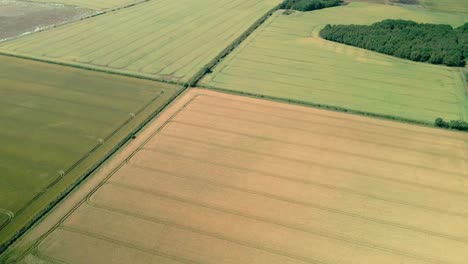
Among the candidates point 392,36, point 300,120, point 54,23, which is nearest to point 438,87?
point 392,36

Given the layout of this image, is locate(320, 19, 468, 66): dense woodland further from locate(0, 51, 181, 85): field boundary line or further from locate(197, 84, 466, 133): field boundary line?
locate(0, 51, 181, 85): field boundary line

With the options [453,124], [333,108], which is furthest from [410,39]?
[333,108]

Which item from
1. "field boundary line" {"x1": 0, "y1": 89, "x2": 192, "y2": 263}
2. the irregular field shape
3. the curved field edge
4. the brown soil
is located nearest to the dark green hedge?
"field boundary line" {"x1": 0, "y1": 89, "x2": 192, "y2": 263}

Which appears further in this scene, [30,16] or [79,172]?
[30,16]

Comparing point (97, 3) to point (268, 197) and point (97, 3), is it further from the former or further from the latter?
point (268, 197)

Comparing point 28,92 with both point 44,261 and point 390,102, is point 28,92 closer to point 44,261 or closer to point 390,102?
point 44,261
